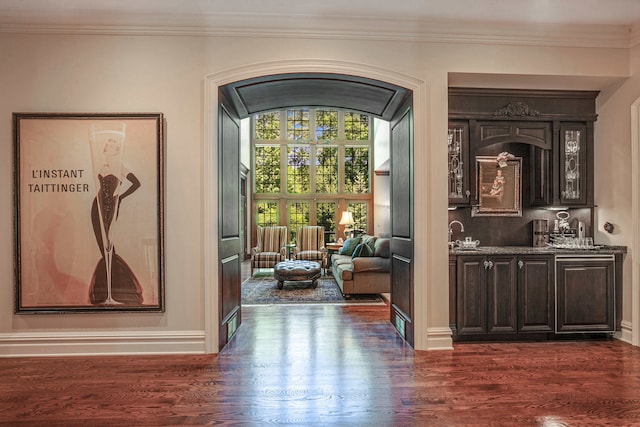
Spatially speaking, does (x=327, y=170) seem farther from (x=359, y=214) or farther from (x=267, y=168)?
(x=267, y=168)

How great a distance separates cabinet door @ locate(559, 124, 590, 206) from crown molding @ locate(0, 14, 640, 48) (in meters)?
0.84

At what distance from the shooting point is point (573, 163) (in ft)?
12.3

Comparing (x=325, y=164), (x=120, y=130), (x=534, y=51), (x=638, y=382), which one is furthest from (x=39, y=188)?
(x=325, y=164)

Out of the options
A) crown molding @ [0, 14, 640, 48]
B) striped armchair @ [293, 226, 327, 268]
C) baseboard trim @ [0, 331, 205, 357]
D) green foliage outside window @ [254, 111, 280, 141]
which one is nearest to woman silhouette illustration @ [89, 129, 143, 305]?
baseboard trim @ [0, 331, 205, 357]

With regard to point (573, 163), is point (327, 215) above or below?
below

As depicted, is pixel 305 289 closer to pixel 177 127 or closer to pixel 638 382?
pixel 177 127

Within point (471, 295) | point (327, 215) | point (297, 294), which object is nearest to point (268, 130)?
point (327, 215)

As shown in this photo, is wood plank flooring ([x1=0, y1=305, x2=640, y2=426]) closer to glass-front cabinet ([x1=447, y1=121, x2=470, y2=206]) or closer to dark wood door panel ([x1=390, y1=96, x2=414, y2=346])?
dark wood door panel ([x1=390, y1=96, x2=414, y2=346])

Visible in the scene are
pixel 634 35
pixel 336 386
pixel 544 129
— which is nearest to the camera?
pixel 336 386

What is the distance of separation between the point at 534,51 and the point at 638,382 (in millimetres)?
2898

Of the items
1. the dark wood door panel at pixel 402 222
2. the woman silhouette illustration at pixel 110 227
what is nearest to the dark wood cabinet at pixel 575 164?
the dark wood door panel at pixel 402 222

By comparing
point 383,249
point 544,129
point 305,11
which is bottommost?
point 383,249

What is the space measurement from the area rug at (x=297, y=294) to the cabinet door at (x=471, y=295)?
Result: 1.87 m

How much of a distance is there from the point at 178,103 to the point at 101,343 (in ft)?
7.33
